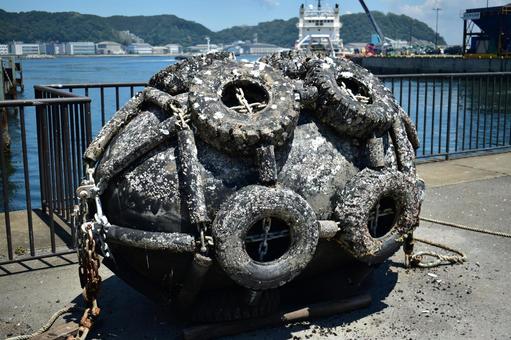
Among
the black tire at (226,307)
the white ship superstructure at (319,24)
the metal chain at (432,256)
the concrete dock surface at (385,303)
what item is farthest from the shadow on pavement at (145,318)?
the white ship superstructure at (319,24)

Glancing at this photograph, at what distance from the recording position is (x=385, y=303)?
4.89 metres

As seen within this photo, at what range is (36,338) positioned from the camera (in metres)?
4.17

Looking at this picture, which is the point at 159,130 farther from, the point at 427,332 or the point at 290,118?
the point at 427,332

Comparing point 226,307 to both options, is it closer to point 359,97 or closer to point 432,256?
point 359,97

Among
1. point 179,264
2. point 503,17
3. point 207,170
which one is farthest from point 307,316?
point 503,17

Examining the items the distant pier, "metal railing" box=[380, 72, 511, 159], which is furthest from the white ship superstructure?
"metal railing" box=[380, 72, 511, 159]

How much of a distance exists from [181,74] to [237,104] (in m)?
0.50

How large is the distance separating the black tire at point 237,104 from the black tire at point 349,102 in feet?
0.85

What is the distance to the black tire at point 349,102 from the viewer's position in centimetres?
431

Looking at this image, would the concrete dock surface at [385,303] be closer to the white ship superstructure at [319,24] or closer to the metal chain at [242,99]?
the metal chain at [242,99]

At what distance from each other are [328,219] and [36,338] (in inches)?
84.9

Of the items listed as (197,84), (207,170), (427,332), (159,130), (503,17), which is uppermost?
(503,17)

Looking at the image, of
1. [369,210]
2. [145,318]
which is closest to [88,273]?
[145,318]

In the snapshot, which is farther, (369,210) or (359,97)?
(359,97)
